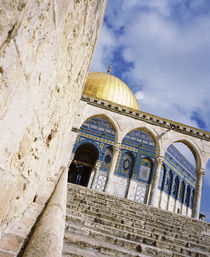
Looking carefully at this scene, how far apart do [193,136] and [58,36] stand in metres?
12.2

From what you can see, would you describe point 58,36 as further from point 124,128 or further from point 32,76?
point 124,128

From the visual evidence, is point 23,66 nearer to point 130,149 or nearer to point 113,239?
point 113,239

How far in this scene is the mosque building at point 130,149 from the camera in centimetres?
→ 1174

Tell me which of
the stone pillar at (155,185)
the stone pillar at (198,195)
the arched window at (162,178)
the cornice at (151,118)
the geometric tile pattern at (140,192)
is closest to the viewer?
the stone pillar at (155,185)

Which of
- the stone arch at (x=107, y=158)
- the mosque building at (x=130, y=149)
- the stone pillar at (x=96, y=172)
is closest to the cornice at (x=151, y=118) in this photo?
the mosque building at (x=130, y=149)

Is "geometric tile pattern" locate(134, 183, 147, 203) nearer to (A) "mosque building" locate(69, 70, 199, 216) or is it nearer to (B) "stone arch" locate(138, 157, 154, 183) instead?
(A) "mosque building" locate(69, 70, 199, 216)

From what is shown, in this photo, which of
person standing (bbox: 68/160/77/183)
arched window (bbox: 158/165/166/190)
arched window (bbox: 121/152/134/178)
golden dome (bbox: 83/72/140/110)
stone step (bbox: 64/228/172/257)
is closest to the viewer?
stone step (bbox: 64/228/172/257)

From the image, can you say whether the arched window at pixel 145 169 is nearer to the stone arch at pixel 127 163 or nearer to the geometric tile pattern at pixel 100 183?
the stone arch at pixel 127 163

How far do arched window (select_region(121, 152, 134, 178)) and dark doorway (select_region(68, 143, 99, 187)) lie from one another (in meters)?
2.26

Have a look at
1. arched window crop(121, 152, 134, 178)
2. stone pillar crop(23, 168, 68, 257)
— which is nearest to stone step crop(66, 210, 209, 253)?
stone pillar crop(23, 168, 68, 257)

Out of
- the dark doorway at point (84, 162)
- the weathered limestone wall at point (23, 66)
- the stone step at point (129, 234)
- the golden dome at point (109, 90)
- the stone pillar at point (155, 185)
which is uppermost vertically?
the golden dome at point (109, 90)

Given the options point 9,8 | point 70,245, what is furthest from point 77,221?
point 9,8

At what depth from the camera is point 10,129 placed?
91cm

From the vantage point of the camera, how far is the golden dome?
1931 cm
